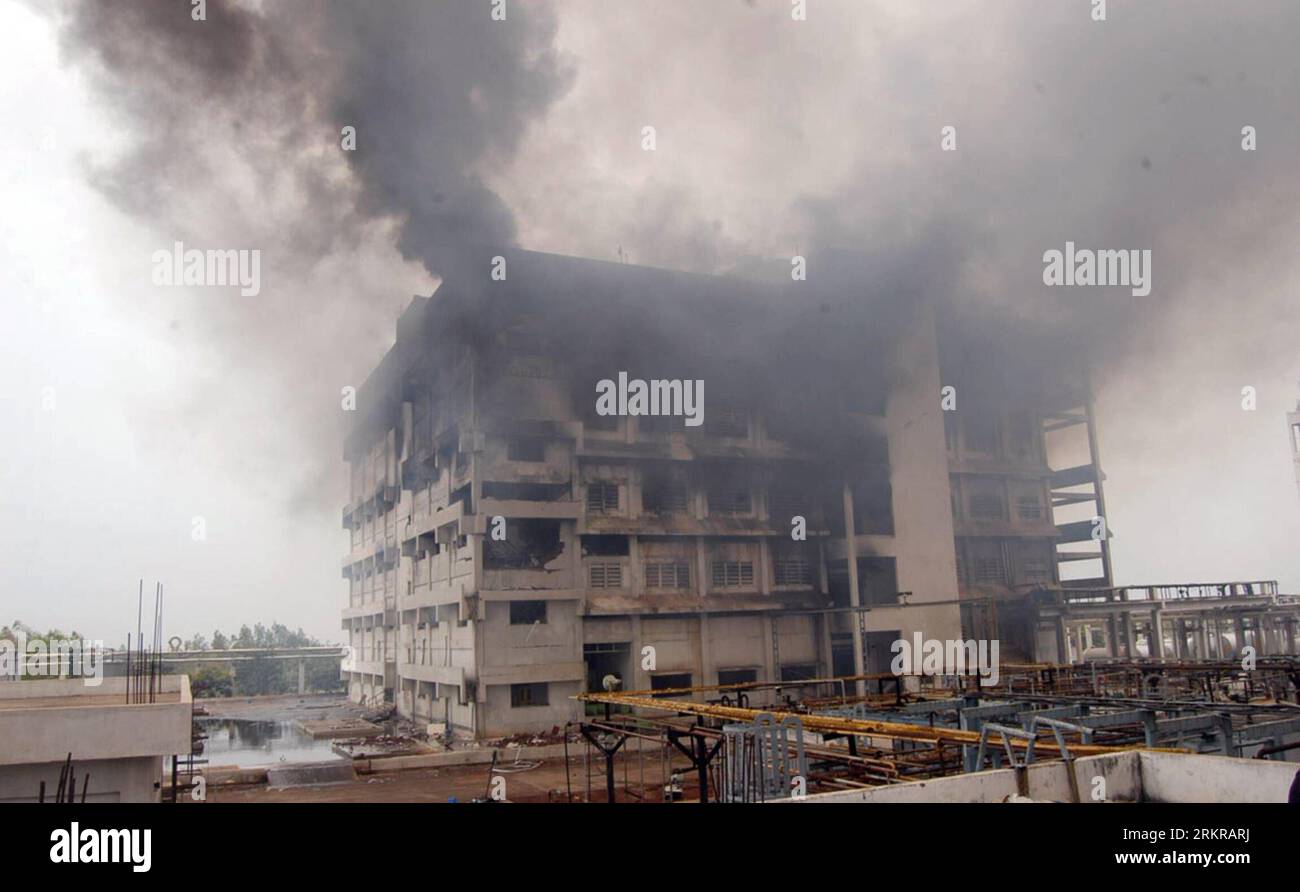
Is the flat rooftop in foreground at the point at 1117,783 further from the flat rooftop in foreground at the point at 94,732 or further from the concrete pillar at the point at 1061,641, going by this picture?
the concrete pillar at the point at 1061,641

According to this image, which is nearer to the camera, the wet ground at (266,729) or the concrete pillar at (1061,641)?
the wet ground at (266,729)

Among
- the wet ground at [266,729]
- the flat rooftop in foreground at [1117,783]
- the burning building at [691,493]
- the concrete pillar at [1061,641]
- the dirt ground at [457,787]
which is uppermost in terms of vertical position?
the burning building at [691,493]

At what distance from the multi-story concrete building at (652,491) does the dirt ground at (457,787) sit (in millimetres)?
4548

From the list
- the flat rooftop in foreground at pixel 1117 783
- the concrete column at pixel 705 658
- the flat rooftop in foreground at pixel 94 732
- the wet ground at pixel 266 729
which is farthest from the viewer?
the concrete column at pixel 705 658

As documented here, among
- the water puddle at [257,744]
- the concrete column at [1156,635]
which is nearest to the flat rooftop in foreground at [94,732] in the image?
the water puddle at [257,744]

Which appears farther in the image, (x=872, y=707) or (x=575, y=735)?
(x=575, y=735)

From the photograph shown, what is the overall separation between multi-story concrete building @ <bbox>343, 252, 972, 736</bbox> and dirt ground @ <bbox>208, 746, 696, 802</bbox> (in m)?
4.55

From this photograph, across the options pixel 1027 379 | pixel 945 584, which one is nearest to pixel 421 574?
pixel 945 584

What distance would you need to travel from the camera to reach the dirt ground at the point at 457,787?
64.9 feet

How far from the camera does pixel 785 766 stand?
9820 mm

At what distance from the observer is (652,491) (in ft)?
109

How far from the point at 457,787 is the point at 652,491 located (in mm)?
14079
